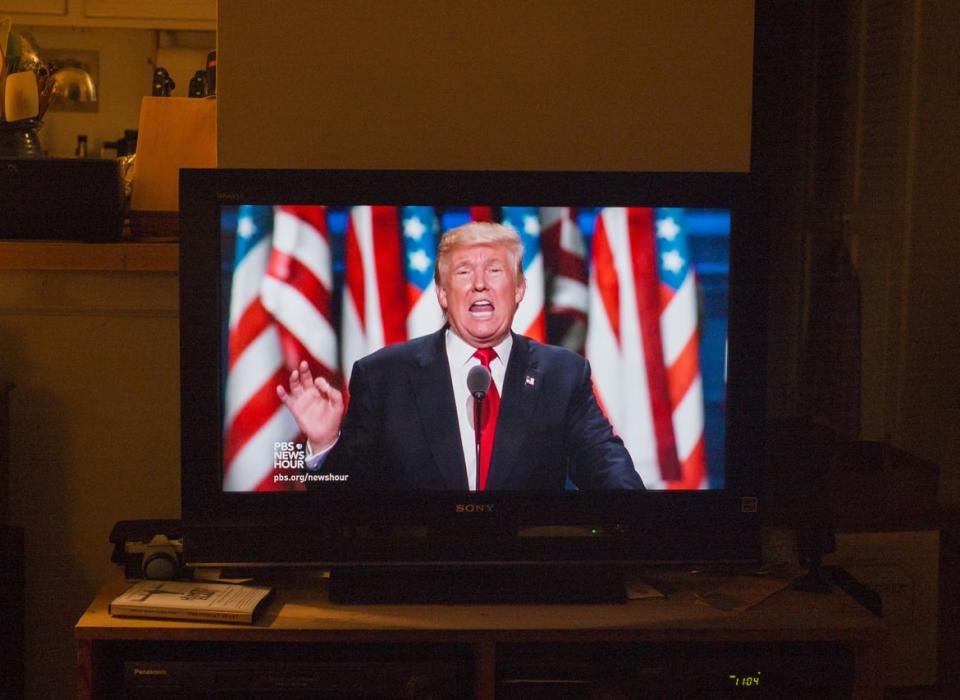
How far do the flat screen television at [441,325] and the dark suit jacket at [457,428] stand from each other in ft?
0.07

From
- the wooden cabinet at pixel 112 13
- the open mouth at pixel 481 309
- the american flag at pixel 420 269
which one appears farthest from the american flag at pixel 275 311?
the wooden cabinet at pixel 112 13

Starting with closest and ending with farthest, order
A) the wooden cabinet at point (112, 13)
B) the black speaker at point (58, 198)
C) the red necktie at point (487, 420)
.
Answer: the red necktie at point (487, 420), the black speaker at point (58, 198), the wooden cabinet at point (112, 13)

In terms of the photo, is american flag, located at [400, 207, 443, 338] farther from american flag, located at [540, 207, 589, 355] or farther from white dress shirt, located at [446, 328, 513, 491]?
american flag, located at [540, 207, 589, 355]

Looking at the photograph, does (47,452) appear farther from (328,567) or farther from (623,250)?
(623,250)

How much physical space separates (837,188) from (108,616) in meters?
3.36

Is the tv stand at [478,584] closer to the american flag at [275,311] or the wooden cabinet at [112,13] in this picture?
the american flag at [275,311]

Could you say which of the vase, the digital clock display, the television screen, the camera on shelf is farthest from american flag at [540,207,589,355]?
the vase

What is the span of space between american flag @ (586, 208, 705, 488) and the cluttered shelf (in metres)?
0.92

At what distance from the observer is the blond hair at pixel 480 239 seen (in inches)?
68.7

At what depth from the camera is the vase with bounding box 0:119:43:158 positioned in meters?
2.24

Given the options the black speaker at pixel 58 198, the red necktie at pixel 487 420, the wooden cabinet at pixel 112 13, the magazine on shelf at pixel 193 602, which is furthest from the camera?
the wooden cabinet at pixel 112 13

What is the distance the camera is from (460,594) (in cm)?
179

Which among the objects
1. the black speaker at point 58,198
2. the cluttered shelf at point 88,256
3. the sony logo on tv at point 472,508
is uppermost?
the black speaker at point 58,198

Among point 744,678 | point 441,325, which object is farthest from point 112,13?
point 744,678
